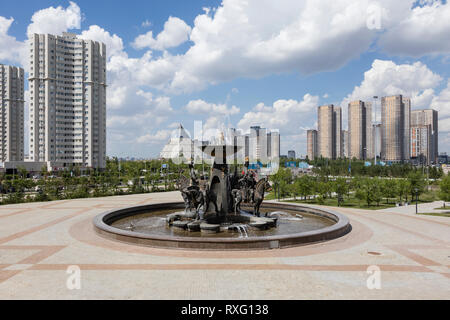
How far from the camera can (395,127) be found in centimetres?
9325

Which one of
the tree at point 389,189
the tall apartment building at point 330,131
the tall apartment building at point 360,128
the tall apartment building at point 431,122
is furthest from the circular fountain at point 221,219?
the tall apartment building at point 431,122

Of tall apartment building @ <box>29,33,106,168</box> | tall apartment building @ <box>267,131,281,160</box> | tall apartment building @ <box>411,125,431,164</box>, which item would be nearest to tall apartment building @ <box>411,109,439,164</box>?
tall apartment building @ <box>411,125,431,164</box>

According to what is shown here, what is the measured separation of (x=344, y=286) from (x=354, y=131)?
10098 centimetres

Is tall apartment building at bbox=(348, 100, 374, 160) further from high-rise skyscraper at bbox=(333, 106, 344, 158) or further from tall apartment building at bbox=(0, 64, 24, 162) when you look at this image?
tall apartment building at bbox=(0, 64, 24, 162)

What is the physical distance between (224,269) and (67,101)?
7845 cm

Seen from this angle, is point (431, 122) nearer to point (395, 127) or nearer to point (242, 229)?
point (395, 127)

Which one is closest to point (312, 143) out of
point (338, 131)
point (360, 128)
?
point (338, 131)

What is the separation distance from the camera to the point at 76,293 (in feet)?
24.5

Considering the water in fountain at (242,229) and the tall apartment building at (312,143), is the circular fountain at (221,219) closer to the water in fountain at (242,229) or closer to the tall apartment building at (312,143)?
the water in fountain at (242,229)

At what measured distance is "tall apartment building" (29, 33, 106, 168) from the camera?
230ft

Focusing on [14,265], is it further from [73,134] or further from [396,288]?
[73,134]

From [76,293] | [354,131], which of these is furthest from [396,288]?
[354,131]

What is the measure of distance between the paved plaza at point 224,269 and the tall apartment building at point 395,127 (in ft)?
298

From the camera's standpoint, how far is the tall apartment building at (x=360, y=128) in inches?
3735
